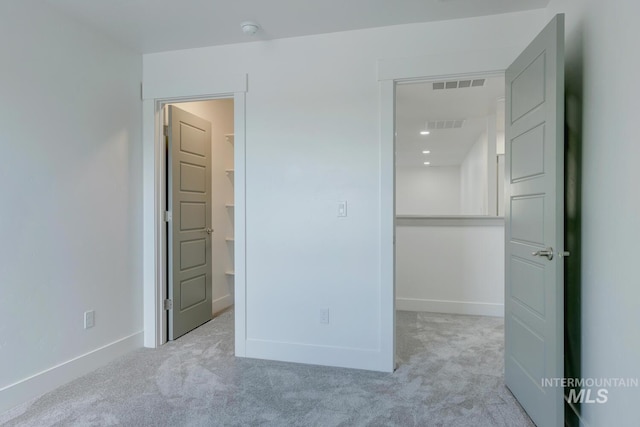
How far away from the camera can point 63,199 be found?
7.69 feet

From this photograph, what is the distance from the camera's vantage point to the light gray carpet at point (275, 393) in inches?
76.4

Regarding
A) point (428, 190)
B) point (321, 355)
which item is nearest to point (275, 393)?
point (321, 355)

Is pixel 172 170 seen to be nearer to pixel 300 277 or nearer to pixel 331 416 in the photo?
pixel 300 277

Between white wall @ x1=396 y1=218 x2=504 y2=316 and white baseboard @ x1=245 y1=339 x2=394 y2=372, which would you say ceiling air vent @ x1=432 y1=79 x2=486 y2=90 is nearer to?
white wall @ x1=396 y1=218 x2=504 y2=316

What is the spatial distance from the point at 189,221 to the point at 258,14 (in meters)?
1.89

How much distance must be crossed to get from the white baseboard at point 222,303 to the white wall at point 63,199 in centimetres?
110

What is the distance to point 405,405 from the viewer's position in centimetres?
209

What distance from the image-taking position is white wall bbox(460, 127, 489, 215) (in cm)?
564

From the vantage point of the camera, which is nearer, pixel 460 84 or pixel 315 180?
pixel 315 180

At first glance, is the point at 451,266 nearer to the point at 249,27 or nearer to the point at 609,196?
the point at 609,196

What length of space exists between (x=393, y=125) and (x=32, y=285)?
249 cm

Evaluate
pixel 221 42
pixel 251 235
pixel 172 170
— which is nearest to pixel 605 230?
pixel 251 235

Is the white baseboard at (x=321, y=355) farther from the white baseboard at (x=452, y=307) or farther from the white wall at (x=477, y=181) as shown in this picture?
the white wall at (x=477, y=181)

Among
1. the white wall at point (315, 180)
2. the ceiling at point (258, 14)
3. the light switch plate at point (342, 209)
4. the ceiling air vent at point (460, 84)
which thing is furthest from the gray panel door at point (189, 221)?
the ceiling air vent at point (460, 84)
